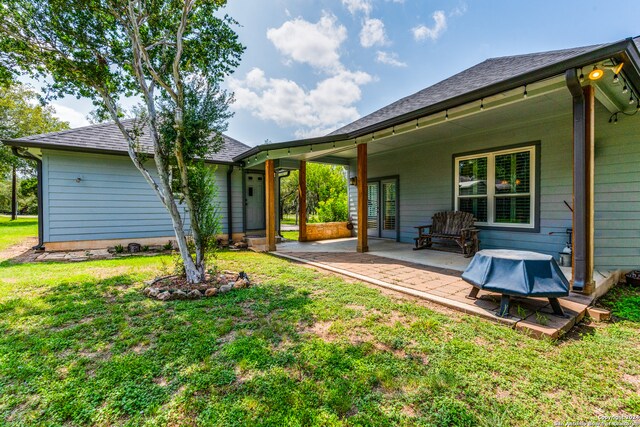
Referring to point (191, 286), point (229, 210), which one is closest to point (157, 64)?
point (191, 286)

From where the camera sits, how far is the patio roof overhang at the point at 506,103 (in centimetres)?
304

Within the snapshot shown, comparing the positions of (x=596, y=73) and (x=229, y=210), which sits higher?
(x=596, y=73)

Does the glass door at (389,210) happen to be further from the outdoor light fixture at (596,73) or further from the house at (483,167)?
the outdoor light fixture at (596,73)

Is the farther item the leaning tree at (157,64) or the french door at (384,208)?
the french door at (384,208)

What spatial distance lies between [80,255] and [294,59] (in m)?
8.74

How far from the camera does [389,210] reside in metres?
8.77

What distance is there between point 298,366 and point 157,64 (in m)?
5.25

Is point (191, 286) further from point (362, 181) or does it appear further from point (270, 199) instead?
point (362, 181)

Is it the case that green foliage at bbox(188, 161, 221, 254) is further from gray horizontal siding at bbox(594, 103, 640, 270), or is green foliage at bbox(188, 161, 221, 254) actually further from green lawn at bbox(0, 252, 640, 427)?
gray horizontal siding at bbox(594, 103, 640, 270)

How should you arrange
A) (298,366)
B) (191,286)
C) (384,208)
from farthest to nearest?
(384,208)
(191,286)
(298,366)

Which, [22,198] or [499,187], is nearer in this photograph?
[499,187]

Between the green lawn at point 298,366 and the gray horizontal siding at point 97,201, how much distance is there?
4361 mm

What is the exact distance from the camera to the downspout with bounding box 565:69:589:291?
325 cm

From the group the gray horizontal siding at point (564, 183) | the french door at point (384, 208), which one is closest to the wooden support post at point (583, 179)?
the gray horizontal siding at point (564, 183)
